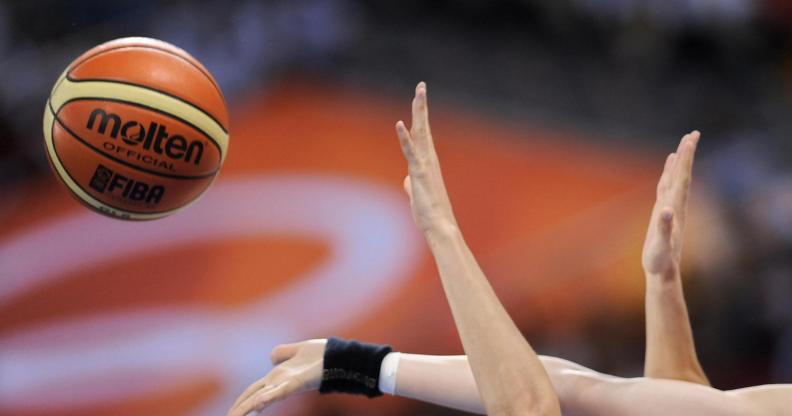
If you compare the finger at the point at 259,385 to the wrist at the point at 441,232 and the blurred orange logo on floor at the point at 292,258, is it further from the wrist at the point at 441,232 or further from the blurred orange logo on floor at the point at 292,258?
the blurred orange logo on floor at the point at 292,258

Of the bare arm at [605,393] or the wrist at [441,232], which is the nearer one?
the wrist at [441,232]

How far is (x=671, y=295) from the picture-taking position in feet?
7.34

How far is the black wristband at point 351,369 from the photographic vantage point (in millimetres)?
2186

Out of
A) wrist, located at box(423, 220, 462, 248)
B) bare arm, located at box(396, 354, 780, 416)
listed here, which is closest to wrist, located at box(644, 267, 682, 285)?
bare arm, located at box(396, 354, 780, 416)

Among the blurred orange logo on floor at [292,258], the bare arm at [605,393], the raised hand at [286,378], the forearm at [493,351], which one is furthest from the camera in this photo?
the blurred orange logo on floor at [292,258]

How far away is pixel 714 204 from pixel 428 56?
189 centimetres

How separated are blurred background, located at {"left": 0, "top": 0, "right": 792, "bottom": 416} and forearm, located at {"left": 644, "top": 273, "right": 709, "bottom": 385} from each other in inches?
78.4

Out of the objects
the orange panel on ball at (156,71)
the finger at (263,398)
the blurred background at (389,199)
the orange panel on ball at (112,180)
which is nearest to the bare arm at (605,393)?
the finger at (263,398)

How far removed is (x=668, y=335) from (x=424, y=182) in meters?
0.86

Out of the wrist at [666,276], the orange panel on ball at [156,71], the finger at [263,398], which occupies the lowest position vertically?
the finger at [263,398]

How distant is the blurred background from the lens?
14.5ft

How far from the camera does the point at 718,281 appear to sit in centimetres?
455

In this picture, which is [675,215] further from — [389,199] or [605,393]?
[389,199]

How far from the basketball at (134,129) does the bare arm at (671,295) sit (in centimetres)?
122
